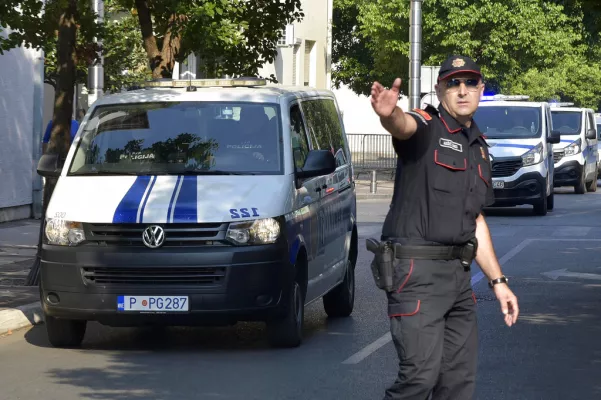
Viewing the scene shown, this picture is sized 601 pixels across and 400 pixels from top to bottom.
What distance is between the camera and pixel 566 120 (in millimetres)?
33312

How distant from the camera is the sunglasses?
6.11 meters

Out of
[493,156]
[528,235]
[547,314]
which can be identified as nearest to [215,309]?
[547,314]

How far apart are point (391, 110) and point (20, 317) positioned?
6.50 m

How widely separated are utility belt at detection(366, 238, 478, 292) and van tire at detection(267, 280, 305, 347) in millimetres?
3761

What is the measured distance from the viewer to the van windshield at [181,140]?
10.3 meters

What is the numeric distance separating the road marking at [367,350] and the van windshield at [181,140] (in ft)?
5.03

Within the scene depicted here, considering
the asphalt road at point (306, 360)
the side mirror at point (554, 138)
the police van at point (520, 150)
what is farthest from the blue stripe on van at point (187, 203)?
the side mirror at point (554, 138)

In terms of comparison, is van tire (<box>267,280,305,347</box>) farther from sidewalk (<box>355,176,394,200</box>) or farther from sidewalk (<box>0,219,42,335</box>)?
sidewalk (<box>355,176,394,200</box>)

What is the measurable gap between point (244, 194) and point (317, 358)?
1331 mm

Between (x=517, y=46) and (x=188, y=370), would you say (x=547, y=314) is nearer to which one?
(x=188, y=370)

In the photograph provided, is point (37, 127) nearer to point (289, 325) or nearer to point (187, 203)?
point (187, 203)

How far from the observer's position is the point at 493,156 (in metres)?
24.9

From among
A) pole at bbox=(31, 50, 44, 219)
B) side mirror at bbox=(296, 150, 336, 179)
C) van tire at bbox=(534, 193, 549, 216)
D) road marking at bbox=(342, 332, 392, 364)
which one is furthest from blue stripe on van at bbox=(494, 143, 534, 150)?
side mirror at bbox=(296, 150, 336, 179)

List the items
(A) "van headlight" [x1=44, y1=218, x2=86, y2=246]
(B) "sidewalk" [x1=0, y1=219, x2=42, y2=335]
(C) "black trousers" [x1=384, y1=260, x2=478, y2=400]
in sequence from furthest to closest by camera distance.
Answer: (B) "sidewalk" [x1=0, y1=219, x2=42, y2=335]
(A) "van headlight" [x1=44, y1=218, x2=86, y2=246]
(C) "black trousers" [x1=384, y1=260, x2=478, y2=400]
